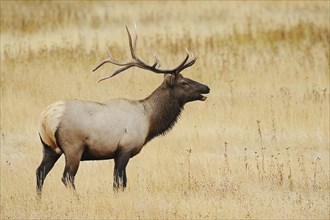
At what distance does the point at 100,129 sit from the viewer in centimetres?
1136

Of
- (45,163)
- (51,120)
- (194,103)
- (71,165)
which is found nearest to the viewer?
(51,120)

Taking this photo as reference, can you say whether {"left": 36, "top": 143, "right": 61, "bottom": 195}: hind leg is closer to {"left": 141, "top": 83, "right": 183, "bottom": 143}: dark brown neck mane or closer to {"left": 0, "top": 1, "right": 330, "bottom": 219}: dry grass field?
{"left": 0, "top": 1, "right": 330, "bottom": 219}: dry grass field

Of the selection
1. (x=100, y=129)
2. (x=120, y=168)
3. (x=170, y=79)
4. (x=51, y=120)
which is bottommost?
(x=120, y=168)

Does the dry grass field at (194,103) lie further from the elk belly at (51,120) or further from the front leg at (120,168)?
the elk belly at (51,120)

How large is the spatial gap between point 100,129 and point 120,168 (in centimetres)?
54

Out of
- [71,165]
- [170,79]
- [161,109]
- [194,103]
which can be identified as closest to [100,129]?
[71,165]

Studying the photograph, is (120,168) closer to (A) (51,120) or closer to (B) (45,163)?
(B) (45,163)

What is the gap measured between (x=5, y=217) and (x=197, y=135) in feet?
16.1

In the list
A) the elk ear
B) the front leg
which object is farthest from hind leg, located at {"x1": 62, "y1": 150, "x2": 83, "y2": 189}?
the elk ear

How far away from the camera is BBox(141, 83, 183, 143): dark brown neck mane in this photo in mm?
12352

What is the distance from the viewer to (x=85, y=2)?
26797 mm

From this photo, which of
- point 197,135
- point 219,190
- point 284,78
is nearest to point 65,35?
point 284,78

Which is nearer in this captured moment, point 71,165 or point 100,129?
point 71,165

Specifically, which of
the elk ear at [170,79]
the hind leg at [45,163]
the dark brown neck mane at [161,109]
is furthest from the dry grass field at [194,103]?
the elk ear at [170,79]
